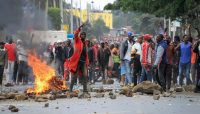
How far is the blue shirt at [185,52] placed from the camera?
14.5m

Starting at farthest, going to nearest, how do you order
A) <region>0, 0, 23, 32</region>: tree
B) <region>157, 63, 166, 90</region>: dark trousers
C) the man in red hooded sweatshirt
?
<region>0, 0, 23, 32</region>: tree < <region>157, 63, 166, 90</region>: dark trousers < the man in red hooded sweatshirt

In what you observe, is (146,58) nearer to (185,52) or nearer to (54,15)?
(185,52)

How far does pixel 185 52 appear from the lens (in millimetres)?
14578

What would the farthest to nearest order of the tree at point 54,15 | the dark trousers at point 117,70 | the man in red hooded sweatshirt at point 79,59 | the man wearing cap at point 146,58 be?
the tree at point 54,15
the dark trousers at point 117,70
the man wearing cap at point 146,58
the man in red hooded sweatshirt at point 79,59

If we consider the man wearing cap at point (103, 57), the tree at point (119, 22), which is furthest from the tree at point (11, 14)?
the tree at point (119, 22)

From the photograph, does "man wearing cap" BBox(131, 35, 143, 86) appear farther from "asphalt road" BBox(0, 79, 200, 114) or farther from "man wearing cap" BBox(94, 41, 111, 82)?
"man wearing cap" BBox(94, 41, 111, 82)

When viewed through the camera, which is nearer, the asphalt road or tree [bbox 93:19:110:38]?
the asphalt road

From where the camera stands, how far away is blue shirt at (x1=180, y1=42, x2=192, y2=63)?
572 inches

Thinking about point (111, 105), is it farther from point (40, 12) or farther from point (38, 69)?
point (40, 12)

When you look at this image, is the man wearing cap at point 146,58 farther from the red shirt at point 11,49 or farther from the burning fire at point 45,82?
the red shirt at point 11,49

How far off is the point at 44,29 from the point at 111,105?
8.03 meters

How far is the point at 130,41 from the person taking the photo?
1488cm

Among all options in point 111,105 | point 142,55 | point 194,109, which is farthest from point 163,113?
point 142,55

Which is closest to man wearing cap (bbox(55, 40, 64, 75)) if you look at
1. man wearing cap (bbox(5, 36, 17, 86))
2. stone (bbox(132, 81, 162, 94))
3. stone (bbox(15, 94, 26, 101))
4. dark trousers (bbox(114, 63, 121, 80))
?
man wearing cap (bbox(5, 36, 17, 86))
